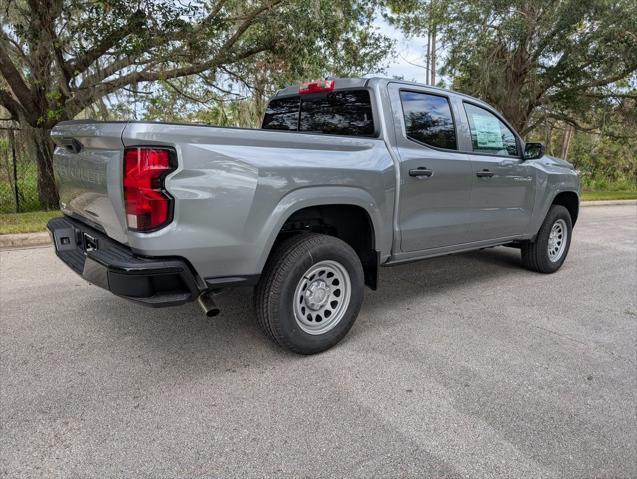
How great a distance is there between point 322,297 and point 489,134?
261 centimetres

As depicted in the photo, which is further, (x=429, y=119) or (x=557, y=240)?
(x=557, y=240)

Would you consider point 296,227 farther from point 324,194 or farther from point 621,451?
point 621,451

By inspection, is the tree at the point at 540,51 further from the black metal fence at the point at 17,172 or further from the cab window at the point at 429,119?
the black metal fence at the point at 17,172

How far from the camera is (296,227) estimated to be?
333 cm

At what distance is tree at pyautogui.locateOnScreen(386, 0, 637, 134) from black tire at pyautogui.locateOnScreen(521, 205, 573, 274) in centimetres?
919

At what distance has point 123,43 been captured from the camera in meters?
8.12

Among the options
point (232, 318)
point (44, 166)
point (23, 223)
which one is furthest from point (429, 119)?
point (44, 166)

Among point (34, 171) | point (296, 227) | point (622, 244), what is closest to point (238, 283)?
point (296, 227)

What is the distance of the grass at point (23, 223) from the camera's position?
6547 mm

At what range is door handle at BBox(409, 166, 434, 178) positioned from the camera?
3615 millimetres

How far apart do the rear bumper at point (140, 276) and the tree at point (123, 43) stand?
20.6ft

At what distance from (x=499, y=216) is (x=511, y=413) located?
253cm

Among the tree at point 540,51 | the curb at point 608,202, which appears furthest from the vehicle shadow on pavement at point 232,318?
the curb at point 608,202

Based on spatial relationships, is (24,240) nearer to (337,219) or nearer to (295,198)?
(337,219)
